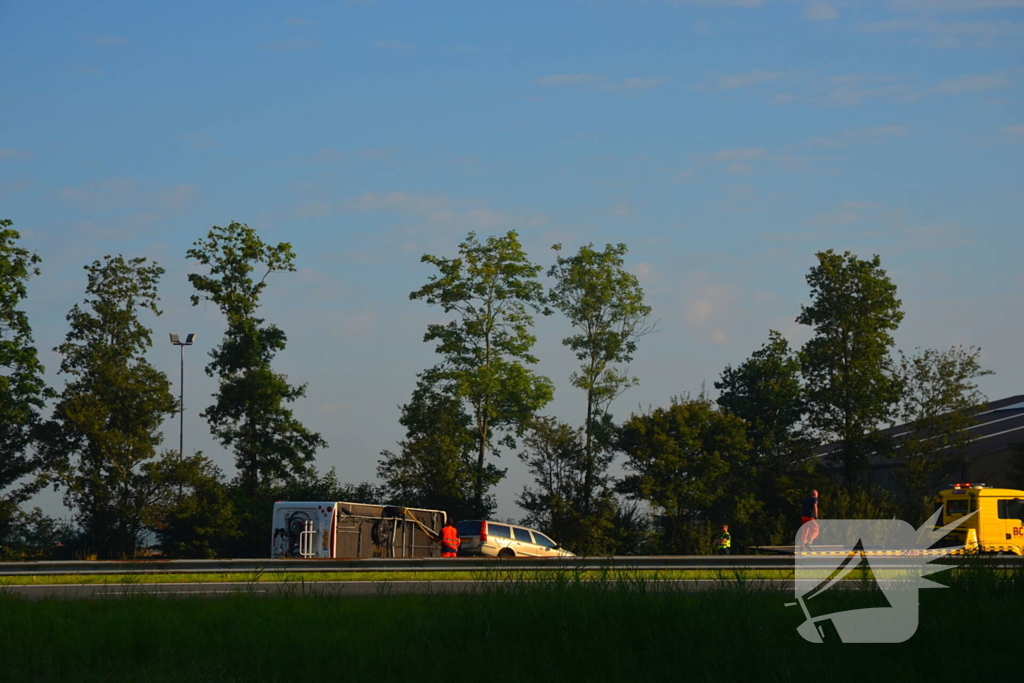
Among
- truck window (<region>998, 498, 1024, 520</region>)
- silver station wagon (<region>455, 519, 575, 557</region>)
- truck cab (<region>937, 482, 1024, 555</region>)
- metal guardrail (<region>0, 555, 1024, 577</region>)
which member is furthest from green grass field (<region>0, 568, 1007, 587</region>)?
truck window (<region>998, 498, 1024, 520</region>)

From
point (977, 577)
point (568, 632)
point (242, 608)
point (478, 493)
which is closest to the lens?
point (568, 632)

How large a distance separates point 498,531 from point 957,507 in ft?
49.2

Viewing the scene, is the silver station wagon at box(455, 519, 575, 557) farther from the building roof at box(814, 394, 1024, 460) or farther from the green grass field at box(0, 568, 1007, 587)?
the building roof at box(814, 394, 1024, 460)

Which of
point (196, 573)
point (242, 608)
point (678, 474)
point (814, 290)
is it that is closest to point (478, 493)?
point (678, 474)

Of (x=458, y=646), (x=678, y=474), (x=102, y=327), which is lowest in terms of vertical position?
(x=458, y=646)

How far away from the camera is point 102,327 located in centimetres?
4950

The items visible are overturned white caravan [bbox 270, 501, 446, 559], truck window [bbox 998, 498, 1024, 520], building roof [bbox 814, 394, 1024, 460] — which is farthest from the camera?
building roof [bbox 814, 394, 1024, 460]

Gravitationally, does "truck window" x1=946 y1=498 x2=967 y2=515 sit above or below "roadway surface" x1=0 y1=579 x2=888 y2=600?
above

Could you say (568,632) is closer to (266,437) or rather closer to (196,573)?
(196,573)

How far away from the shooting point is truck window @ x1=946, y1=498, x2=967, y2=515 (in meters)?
33.7

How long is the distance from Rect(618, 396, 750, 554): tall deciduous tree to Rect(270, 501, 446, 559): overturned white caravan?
15.2m

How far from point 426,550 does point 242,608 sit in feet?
86.7

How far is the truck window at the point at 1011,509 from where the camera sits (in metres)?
32.7

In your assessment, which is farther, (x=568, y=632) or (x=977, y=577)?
(x=977, y=577)
